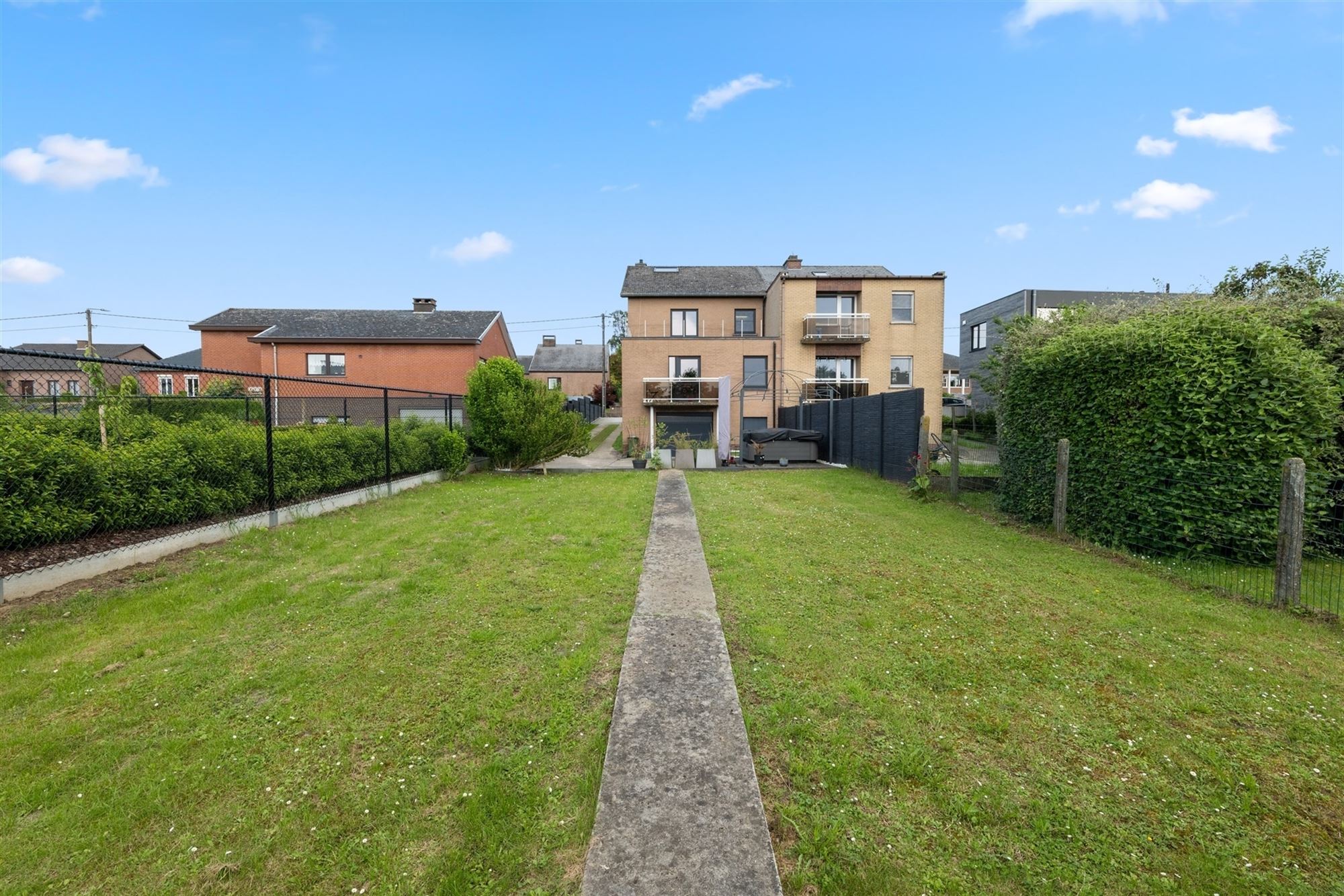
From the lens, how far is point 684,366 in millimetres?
23938

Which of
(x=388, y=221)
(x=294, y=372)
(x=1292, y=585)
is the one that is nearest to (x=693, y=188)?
(x=388, y=221)

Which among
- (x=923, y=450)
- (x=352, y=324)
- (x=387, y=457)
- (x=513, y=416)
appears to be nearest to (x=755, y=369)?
(x=513, y=416)

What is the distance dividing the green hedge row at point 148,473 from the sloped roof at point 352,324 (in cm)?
A: 1992

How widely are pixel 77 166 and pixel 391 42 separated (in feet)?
Answer: 36.0

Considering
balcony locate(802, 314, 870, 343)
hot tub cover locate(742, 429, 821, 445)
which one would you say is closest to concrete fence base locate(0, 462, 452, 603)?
hot tub cover locate(742, 429, 821, 445)

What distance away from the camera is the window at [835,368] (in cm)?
2502

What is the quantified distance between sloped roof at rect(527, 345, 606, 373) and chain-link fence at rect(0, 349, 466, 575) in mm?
42639

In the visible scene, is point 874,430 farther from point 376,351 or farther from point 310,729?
point 376,351

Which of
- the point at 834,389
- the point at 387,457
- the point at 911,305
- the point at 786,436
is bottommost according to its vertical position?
the point at 387,457

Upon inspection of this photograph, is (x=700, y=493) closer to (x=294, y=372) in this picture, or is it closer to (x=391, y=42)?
(x=391, y=42)

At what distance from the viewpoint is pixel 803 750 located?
8.48 feet

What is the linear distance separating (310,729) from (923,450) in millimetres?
11270

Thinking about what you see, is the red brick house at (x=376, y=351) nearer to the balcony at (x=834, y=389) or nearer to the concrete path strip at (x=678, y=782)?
the balcony at (x=834, y=389)

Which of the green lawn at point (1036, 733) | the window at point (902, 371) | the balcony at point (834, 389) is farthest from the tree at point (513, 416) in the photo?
the window at point (902, 371)
